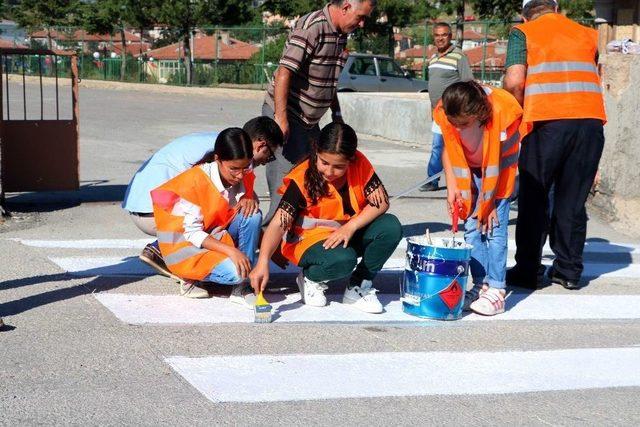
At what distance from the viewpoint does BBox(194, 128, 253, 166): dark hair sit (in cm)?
602

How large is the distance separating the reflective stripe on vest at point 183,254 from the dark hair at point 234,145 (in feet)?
1.87

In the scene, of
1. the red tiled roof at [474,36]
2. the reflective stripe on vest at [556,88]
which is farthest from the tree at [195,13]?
the reflective stripe on vest at [556,88]

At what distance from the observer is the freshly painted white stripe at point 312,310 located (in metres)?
5.93

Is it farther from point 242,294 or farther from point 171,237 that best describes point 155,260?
point 242,294

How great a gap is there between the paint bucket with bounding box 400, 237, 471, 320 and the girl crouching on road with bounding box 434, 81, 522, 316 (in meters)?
0.29

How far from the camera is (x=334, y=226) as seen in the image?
20.7ft

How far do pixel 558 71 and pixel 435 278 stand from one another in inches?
72.3

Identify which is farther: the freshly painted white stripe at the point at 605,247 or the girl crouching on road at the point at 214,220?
the freshly painted white stripe at the point at 605,247

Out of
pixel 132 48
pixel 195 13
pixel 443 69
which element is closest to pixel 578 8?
pixel 195 13

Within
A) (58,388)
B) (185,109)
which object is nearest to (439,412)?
(58,388)

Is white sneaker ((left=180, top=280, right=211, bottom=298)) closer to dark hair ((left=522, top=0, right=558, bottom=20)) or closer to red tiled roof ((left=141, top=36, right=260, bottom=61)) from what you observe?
dark hair ((left=522, top=0, right=558, bottom=20))

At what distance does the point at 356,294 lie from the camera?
634cm

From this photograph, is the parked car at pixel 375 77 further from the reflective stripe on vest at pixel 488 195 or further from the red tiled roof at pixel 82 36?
the reflective stripe on vest at pixel 488 195

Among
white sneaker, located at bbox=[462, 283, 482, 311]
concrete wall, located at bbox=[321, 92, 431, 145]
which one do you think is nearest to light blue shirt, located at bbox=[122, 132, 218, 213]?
white sneaker, located at bbox=[462, 283, 482, 311]
